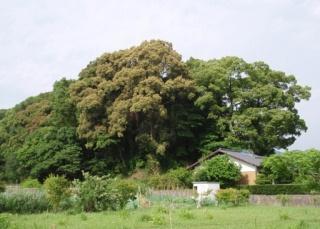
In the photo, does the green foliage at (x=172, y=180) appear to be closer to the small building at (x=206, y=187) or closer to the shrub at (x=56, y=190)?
the small building at (x=206, y=187)

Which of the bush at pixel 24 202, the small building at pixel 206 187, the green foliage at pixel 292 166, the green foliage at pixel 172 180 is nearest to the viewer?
the bush at pixel 24 202

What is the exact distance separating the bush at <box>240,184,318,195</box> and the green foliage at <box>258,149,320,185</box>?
1.82 feet

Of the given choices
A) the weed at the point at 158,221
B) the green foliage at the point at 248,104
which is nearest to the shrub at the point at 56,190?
the weed at the point at 158,221

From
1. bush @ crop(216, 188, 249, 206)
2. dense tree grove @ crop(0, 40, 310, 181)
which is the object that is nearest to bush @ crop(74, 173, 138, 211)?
bush @ crop(216, 188, 249, 206)

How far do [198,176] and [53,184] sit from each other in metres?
16.6

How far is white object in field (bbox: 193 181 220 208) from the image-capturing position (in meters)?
33.3

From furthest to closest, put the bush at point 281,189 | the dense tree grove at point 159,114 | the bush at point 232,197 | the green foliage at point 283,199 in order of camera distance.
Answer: the dense tree grove at point 159,114 → the bush at point 281,189 → the bush at point 232,197 → the green foliage at point 283,199

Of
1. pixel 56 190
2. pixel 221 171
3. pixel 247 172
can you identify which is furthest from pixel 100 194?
pixel 247 172

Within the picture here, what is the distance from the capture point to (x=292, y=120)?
4681 cm

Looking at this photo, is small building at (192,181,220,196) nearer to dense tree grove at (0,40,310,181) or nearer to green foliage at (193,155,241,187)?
green foliage at (193,155,241,187)

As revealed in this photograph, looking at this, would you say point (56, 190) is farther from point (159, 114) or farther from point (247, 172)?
point (247, 172)

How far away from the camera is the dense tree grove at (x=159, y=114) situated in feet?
148

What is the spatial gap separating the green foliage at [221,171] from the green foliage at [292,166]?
7.09 feet

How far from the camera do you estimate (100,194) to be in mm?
28422
